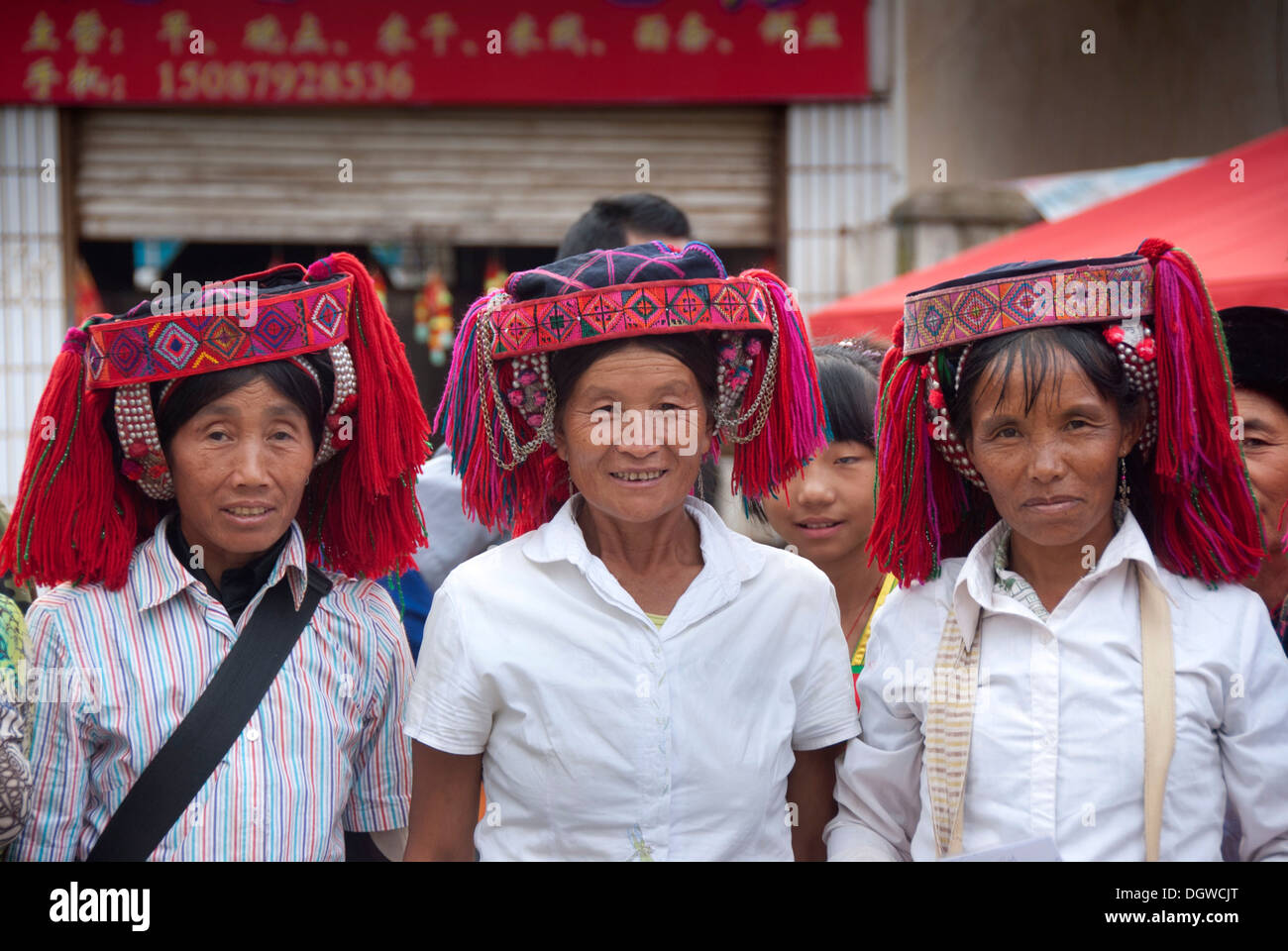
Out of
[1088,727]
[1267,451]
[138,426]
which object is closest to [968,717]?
[1088,727]

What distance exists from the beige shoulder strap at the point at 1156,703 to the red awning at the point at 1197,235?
120 cm

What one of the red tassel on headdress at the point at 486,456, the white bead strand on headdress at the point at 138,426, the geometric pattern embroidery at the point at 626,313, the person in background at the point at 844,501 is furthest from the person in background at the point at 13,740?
the person in background at the point at 844,501

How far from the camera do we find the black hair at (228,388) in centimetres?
207

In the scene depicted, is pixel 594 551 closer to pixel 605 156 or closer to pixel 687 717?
pixel 687 717

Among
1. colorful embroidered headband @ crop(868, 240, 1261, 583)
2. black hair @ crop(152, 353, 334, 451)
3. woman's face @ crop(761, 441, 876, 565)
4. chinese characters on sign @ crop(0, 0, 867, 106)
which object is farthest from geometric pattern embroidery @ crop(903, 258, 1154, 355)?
chinese characters on sign @ crop(0, 0, 867, 106)

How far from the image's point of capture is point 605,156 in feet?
23.2

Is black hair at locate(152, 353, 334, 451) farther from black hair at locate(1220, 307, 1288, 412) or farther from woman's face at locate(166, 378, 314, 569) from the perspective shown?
black hair at locate(1220, 307, 1288, 412)

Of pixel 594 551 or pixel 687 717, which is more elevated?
pixel 594 551

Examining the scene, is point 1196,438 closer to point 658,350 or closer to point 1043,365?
point 1043,365

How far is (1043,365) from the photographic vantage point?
1888 mm

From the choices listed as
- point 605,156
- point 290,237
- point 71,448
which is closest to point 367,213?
point 290,237

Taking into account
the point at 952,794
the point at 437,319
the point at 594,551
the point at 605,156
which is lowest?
the point at 952,794

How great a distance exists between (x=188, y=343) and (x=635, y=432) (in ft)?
2.44

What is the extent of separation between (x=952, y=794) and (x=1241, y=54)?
4.72m
